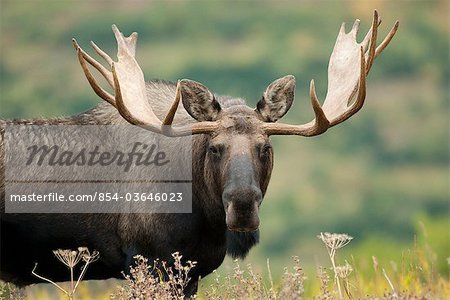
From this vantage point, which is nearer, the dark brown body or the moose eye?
the moose eye

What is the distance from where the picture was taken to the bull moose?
33.3 feet

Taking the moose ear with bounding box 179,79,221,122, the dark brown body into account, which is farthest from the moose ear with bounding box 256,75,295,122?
the moose ear with bounding box 179,79,221,122

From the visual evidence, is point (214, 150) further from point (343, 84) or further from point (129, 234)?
point (343, 84)

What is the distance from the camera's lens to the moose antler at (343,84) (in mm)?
10266

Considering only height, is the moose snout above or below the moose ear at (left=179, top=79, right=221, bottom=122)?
below

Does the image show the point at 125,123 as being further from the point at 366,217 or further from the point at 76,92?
the point at 76,92

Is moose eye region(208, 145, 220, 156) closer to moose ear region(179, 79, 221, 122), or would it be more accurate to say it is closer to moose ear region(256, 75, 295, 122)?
moose ear region(179, 79, 221, 122)

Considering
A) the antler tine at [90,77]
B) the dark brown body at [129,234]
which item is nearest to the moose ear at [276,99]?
the dark brown body at [129,234]

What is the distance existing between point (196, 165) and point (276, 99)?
98 cm

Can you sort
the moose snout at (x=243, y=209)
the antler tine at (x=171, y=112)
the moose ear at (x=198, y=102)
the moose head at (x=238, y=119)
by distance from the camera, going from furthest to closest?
the moose ear at (x=198, y=102) < the antler tine at (x=171, y=112) < the moose head at (x=238, y=119) < the moose snout at (x=243, y=209)

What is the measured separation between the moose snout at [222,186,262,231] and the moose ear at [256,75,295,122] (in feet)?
3.47

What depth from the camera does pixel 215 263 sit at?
429 inches

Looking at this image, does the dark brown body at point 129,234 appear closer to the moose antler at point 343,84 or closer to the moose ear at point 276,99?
the moose ear at point 276,99

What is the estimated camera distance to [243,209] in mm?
9711
